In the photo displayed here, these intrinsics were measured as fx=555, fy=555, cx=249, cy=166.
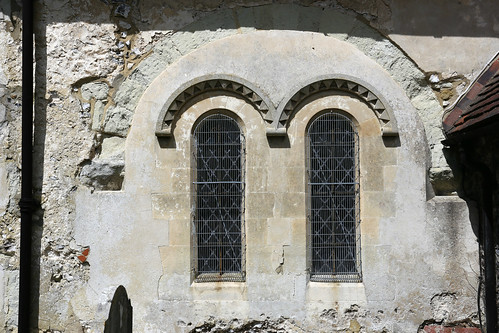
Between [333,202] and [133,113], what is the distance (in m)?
2.55

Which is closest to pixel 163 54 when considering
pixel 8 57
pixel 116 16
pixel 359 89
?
pixel 116 16

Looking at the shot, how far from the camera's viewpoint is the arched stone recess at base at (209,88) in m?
6.42

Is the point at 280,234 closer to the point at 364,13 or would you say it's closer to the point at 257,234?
the point at 257,234

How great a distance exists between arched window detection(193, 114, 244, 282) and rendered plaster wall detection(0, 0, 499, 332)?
0.33 meters

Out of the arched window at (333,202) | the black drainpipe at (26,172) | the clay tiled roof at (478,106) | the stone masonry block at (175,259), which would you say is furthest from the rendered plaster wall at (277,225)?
the black drainpipe at (26,172)

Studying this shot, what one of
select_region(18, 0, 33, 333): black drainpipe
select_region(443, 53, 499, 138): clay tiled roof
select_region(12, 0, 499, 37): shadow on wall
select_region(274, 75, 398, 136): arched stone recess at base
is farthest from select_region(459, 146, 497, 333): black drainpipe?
select_region(18, 0, 33, 333): black drainpipe

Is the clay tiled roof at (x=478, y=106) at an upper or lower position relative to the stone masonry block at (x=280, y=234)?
upper

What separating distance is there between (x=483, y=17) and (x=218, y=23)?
3.13 m

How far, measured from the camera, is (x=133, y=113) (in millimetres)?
6477

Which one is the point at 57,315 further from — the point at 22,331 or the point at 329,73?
the point at 329,73

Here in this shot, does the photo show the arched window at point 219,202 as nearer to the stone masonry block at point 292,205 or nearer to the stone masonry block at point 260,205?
the stone masonry block at point 260,205

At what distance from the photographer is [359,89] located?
645cm

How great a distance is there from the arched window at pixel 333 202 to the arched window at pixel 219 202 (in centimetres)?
84

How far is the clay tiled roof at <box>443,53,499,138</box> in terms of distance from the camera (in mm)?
5531
